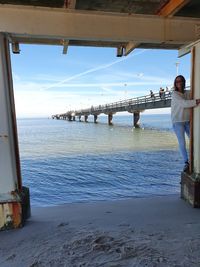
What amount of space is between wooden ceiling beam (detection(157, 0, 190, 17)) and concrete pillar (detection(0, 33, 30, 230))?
8.15 feet

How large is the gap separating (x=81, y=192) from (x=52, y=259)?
608cm

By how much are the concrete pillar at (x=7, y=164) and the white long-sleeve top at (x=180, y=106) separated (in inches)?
111

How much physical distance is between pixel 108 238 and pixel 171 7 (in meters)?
3.43

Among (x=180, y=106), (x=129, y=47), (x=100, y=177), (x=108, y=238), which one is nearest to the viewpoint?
(x=108, y=238)

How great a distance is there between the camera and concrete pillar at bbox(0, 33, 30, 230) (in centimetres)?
382

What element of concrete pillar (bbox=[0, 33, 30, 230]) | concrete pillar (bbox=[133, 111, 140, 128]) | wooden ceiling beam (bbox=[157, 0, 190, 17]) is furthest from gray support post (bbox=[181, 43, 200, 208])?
concrete pillar (bbox=[133, 111, 140, 128])

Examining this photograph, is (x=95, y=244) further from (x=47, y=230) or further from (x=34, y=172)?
(x=34, y=172)

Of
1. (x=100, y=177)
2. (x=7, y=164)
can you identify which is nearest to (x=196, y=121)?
(x=7, y=164)

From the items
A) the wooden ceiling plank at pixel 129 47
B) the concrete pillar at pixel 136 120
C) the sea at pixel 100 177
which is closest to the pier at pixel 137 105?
the concrete pillar at pixel 136 120

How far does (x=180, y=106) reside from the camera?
4.75m

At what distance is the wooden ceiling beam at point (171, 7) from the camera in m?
3.87

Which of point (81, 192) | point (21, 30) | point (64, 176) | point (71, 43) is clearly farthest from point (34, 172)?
point (21, 30)

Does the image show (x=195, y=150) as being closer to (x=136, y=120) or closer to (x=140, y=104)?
(x=140, y=104)

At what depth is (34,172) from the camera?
41.1ft
